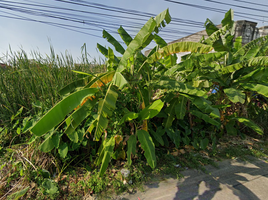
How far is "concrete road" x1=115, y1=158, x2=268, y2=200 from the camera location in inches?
72.4

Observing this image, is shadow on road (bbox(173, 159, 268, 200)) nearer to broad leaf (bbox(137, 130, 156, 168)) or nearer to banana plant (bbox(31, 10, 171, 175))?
broad leaf (bbox(137, 130, 156, 168))

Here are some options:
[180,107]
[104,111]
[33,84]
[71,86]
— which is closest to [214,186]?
[180,107]

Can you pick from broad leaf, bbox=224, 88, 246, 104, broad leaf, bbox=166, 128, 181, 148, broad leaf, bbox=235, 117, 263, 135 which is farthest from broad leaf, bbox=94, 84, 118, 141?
broad leaf, bbox=235, 117, 263, 135

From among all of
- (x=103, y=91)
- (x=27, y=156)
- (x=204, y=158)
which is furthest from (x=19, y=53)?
(x=204, y=158)

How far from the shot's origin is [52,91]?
2.59 metres

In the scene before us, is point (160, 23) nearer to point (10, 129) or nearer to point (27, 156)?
point (27, 156)

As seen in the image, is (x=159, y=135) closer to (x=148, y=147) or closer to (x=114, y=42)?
(x=148, y=147)

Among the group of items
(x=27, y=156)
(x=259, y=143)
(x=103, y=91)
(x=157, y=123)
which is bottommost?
(x=259, y=143)

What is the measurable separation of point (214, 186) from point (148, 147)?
112 centimetres

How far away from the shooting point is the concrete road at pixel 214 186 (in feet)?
6.04

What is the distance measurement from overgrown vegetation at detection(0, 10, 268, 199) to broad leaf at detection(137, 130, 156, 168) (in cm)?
1

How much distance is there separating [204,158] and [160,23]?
2.45 meters

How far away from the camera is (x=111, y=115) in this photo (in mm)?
1888

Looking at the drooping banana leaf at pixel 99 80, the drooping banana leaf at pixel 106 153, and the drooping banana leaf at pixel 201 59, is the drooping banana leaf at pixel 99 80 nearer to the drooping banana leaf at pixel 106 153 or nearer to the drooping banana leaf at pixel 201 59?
the drooping banana leaf at pixel 106 153
